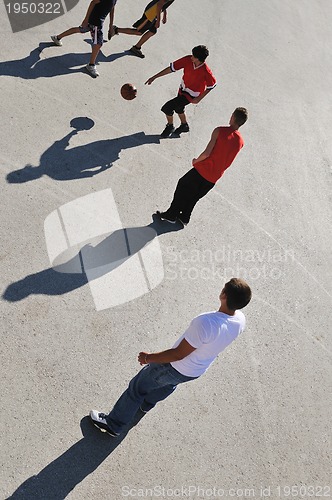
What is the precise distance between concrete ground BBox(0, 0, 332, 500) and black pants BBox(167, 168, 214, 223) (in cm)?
25

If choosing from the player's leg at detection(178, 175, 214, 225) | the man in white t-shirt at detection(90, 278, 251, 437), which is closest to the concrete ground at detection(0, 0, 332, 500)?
the player's leg at detection(178, 175, 214, 225)

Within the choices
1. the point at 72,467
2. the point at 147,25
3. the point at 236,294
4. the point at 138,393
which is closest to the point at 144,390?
the point at 138,393

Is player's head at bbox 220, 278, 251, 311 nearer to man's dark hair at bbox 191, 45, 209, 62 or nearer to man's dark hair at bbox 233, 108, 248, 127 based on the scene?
man's dark hair at bbox 233, 108, 248, 127

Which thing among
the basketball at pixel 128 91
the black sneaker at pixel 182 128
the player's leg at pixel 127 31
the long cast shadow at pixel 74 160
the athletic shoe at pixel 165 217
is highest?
the player's leg at pixel 127 31

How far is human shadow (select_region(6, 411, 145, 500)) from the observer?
461 centimetres

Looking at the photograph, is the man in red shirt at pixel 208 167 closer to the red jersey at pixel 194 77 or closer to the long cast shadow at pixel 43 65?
the red jersey at pixel 194 77

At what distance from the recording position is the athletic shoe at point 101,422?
5035mm

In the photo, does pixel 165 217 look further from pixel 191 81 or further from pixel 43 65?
pixel 43 65

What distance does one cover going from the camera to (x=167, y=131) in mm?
8570

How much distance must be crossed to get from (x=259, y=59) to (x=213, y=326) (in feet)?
29.1

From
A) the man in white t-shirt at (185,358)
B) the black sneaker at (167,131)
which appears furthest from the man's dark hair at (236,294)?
the black sneaker at (167,131)

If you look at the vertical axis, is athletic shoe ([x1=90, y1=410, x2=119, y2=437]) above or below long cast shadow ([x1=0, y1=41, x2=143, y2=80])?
below

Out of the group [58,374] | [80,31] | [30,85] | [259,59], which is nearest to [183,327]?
[58,374]

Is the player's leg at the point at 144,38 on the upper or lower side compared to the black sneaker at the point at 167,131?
upper
